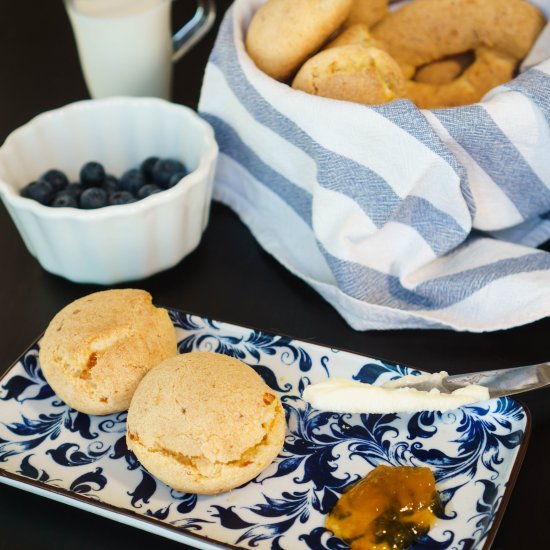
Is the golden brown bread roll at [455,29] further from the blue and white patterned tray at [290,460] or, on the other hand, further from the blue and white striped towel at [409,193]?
the blue and white patterned tray at [290,460]

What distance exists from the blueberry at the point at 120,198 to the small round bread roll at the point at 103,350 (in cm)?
17

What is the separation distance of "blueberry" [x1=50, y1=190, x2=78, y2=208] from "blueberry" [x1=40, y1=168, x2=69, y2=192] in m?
Answer: 0.04

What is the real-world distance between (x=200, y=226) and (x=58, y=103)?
494mm

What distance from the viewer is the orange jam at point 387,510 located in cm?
57

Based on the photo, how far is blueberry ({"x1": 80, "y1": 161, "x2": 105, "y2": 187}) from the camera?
935 mm

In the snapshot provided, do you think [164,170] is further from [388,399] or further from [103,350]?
[388,399]

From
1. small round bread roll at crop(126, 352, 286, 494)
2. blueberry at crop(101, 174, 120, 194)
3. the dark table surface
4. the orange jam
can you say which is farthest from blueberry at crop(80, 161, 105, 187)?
the orange jam

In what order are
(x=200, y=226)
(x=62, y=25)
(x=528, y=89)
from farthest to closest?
1. (x=62, y=25)
2. (x=200, y=226)
3. (x=528, y=89)

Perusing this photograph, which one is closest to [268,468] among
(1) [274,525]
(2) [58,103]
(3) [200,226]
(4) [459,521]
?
(1) [274,525]

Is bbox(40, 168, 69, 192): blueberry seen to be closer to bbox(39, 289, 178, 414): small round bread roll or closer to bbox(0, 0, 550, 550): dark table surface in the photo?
bbox(0, 0, 550, 550): dark table surface

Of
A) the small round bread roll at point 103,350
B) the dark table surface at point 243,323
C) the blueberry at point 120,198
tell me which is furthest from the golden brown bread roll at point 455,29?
the small round bread roll at point 103,350

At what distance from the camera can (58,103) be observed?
1253 millimetres

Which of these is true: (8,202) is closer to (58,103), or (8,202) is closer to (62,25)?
(58,103)

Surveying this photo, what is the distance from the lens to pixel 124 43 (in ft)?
3.48
